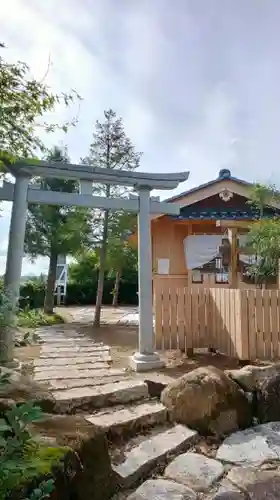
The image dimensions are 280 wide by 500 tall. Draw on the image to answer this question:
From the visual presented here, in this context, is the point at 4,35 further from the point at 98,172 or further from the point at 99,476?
the point at 99,476

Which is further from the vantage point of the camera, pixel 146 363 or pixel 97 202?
pixel 97 202

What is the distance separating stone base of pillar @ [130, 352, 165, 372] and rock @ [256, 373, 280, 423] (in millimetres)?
1522

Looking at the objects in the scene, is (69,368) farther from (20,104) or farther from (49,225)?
(49,225)

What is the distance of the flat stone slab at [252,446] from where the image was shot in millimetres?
2982

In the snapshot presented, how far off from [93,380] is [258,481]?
6.91ft

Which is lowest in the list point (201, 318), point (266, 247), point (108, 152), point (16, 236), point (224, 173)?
point (201, 318)

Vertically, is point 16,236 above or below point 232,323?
above

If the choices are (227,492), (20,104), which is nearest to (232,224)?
(227,492)

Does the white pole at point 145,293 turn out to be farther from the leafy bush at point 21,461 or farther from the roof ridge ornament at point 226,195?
the roof ridge ornament at point 226,195

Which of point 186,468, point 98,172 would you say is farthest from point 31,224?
point 186,468

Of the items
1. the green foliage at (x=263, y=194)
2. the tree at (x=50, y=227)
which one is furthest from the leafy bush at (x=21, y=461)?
the tree at (x=50, y=227)

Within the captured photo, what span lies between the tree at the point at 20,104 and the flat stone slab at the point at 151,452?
7.68 ft

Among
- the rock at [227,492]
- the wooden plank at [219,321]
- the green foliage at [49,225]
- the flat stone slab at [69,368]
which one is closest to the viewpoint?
the rock at [227,492]

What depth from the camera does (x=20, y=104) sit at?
2.21 meters
